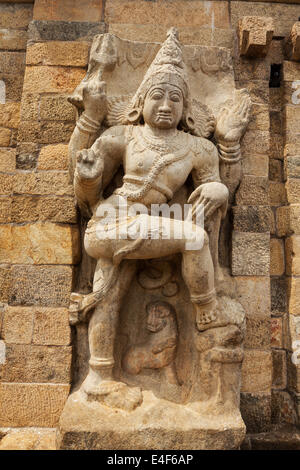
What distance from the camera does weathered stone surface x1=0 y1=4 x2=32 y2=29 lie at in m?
3.62

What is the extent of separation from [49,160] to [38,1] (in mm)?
1698

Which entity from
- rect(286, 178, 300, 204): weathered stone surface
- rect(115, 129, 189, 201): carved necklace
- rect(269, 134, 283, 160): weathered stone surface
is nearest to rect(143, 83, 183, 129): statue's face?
rect(115, 129, 189, 201): carved necklace

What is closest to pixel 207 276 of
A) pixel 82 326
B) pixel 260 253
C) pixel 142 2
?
pixel 260 253

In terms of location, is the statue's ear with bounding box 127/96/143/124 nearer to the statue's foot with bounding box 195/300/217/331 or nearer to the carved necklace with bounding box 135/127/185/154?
the carved necklace with bounding box 135/127/185/154

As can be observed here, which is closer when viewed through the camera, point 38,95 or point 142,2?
point 38,95

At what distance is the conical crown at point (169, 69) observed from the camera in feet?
8.76

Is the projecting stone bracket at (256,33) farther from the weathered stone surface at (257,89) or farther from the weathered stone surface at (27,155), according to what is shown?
the weathered stone surface at (27,155)

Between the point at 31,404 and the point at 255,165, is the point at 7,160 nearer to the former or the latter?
the point at 31,404

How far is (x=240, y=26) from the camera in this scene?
3227 millimetres

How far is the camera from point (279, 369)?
302 centimetres

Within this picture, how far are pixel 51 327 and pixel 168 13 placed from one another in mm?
3093

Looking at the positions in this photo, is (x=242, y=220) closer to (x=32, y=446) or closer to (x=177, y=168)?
(x=177, y=168)

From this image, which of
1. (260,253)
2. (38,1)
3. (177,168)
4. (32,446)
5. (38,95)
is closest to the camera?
(32,446)

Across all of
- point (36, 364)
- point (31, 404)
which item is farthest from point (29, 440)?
point (36, 364)
